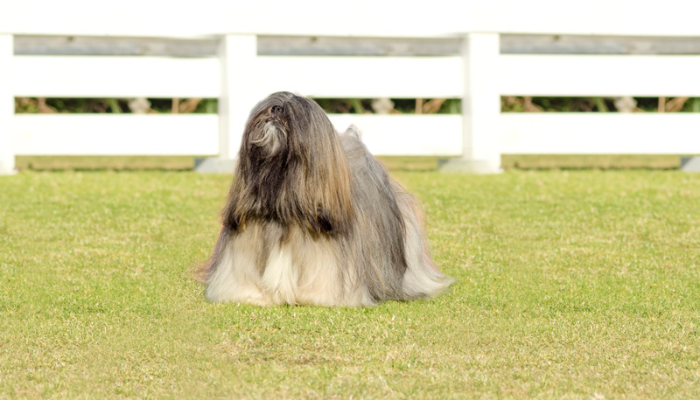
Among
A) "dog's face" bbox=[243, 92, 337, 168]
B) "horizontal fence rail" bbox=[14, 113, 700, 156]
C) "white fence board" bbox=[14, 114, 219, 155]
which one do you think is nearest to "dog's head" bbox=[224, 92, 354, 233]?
"dog's face" bbox=[243, 92, 337, 168]

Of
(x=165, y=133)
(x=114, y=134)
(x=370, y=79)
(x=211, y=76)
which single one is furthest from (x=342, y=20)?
(x=114, y=134)

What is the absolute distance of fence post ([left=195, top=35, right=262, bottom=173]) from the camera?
53.9 ft

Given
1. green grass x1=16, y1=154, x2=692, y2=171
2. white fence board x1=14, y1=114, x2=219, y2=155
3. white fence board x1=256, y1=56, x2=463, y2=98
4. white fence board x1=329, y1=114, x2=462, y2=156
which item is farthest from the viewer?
green grass x1=16, y1=154, x2=692, y2=171

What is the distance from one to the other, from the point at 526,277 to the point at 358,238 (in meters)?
2.27

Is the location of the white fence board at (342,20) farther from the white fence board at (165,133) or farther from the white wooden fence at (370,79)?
the white fence board at (165,133)

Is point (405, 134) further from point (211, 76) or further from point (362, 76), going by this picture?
point (211, 76)

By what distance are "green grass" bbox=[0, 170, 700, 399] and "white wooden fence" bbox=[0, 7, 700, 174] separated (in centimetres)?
440

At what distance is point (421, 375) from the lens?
5.38 m

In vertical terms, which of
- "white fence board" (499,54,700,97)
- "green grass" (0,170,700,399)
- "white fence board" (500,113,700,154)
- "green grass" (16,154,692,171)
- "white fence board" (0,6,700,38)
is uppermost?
"white fence board" (0,6,700,38)

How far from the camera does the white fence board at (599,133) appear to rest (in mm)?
17344

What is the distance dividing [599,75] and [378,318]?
12.2m

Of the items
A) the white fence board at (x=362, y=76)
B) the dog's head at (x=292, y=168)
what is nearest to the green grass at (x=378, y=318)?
the dog's head at (x=292, y=168)

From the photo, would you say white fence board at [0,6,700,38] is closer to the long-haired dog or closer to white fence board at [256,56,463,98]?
white fence board at [256,56,463,98]

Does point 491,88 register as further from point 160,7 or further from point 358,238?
point 358,238
